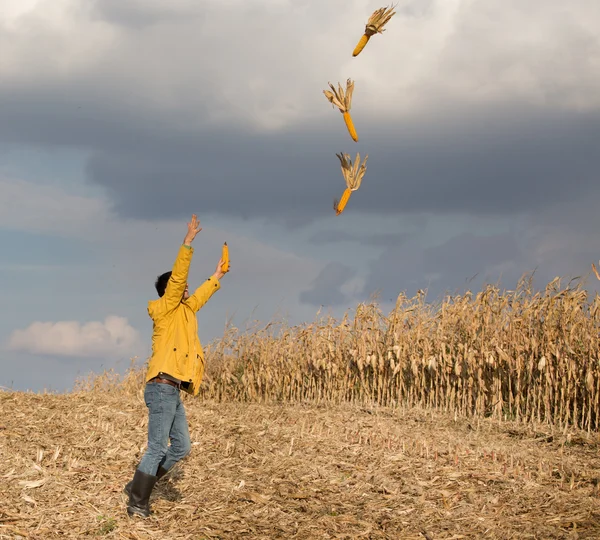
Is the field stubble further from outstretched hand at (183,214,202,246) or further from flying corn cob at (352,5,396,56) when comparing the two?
flying corn cob at (352,5,396,56)

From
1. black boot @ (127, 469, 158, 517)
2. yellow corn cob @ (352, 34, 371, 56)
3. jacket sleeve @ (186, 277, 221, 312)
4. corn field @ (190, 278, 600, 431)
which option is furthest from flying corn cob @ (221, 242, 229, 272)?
corn field @ (190, 278, 600, 431)

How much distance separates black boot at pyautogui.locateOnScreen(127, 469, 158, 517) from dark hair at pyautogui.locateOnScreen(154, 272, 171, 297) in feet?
6.17

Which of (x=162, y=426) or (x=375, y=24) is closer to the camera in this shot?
(x=162, y=426)

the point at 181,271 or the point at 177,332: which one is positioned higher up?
the point at 181,271

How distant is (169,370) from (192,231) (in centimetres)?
144

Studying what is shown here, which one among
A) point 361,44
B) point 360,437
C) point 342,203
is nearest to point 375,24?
point 361,44

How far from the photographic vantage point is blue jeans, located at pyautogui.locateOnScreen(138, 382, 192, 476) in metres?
7.42

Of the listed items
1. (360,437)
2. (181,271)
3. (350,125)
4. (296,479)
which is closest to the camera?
(181,271)

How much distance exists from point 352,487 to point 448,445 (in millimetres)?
3030

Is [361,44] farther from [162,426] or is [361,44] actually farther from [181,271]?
[162,426]

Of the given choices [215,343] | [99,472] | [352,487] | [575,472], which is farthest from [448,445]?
[215,343]

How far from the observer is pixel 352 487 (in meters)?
9.11

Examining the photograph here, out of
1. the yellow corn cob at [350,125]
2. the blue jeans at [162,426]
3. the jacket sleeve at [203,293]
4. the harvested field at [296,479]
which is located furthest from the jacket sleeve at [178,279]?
the yellow corn cob at [350,125]

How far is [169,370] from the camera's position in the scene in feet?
24.3
